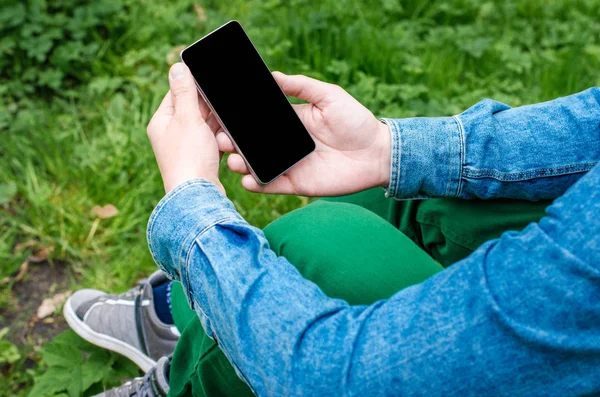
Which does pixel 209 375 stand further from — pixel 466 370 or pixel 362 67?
pixel 362 67

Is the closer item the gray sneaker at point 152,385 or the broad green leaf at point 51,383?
the gray sneaker at point 152,385

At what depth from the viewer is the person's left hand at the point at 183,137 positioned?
3.86ft

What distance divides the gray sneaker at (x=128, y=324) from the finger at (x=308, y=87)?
2.14 ft

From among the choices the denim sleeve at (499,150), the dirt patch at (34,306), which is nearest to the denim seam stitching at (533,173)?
the denim sleeve at (499,150)

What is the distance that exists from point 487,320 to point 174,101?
852 millimetres

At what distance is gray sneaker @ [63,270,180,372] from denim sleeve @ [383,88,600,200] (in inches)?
29.4

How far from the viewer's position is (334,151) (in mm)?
1440

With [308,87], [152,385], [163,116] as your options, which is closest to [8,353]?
[152,385]

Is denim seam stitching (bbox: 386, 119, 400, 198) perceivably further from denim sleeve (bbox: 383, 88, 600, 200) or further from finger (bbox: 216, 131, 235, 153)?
finger (bbox: 216, 131, 235, 153)

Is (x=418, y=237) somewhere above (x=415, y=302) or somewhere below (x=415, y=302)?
below

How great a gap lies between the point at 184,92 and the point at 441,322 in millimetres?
778

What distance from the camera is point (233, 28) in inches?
55.6

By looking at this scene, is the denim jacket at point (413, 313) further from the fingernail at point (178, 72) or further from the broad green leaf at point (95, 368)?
the broad green leaf at point (95, 368)

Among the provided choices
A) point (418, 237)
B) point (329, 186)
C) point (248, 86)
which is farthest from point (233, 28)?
point (418, 237)
